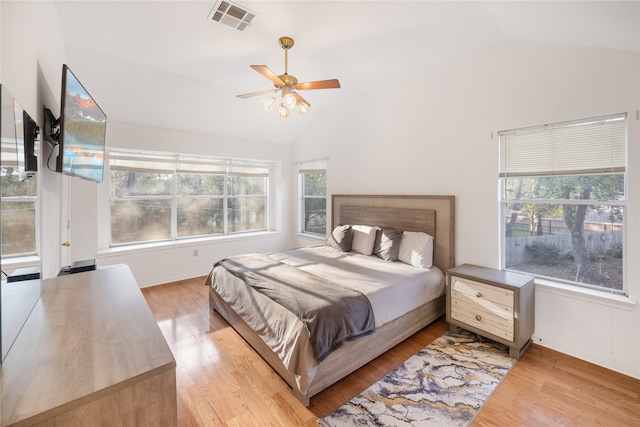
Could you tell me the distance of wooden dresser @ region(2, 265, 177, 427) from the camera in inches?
30.7

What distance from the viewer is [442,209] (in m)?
3.29

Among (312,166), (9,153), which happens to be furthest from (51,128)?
(312,166)

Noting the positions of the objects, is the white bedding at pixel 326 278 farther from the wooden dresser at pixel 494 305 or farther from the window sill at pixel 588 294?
the window sill at pixel 588 294

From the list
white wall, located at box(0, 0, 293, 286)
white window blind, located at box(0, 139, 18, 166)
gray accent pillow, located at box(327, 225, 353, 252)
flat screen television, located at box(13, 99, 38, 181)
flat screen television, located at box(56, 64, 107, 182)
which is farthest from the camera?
gray accent pillow, located at box(327, 225, 353, 252)

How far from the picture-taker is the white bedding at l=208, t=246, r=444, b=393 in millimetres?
1866

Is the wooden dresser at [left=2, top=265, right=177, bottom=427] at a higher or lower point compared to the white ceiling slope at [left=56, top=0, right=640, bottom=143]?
lower

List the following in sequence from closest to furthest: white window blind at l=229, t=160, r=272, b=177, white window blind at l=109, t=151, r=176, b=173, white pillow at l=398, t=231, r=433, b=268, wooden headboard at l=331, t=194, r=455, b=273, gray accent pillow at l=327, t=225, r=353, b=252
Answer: white pillow at l=398, t=231, r=433, b=268 → wooden headboard at l=331, t=194, r=455, b=273 → gray accent pillow at l=327, t=225, r=353, b=252 → white window blind at l=109, t=151, r=176, b=173 → white window blind at l=229, t=160, r=272, b=177

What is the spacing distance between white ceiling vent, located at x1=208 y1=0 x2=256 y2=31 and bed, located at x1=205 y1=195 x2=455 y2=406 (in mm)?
2347

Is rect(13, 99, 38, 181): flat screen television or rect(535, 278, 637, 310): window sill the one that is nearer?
rect(13, 99, 38, 181): flat screen television

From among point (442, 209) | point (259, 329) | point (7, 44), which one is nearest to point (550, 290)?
point (442, 209)

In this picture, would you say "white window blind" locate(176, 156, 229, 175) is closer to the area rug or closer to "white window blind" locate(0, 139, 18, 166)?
"white window blind" locate(0, 139, 18, 166)

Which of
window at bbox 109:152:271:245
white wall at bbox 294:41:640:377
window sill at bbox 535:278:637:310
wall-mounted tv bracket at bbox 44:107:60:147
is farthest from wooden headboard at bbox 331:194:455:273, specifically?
wall-mounted tv bracket at bbox 44:107:60:147

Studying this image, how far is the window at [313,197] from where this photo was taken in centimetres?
520

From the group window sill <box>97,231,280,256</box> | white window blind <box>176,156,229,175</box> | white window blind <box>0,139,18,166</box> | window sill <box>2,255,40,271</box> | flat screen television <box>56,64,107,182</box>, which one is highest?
white window blind <box>176,156,229,175</box>
